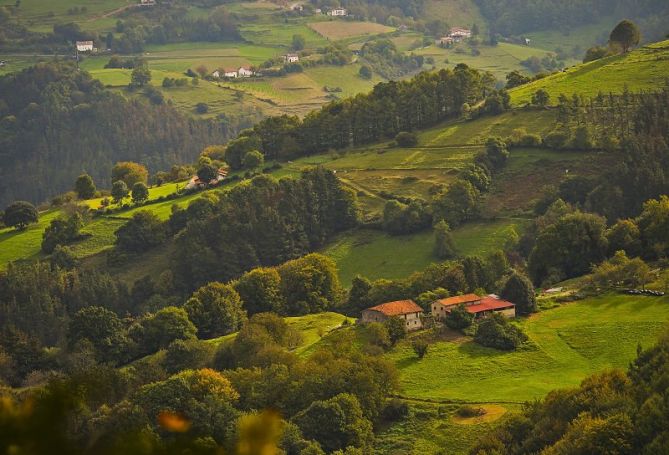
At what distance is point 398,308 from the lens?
2515 inches

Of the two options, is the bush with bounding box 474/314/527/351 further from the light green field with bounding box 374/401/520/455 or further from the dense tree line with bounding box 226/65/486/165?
the dense tree line with bounding box 226/65/486/165

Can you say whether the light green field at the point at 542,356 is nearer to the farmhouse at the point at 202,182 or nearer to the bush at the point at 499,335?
the bush at the point at 499,335

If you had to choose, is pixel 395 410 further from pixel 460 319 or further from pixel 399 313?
pixel 399 313

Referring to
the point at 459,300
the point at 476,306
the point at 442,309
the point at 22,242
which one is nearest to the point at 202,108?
the point at 22,242

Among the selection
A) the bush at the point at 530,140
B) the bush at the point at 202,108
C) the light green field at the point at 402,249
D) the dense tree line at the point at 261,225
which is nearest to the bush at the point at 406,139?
the dense tree line at the point at 261,225

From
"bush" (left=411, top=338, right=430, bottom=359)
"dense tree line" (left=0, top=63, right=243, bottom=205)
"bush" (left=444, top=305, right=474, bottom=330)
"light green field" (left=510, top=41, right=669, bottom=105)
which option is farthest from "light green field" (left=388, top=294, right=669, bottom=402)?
"dense tree line" (left=0, top=63, right=243, bottom=205)

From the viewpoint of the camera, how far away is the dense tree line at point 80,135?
182250 mm

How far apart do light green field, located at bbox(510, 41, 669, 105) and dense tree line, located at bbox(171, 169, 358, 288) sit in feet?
84.9

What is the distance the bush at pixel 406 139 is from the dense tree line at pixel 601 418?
64.1 metres

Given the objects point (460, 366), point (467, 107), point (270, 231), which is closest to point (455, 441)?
point (460, 366)

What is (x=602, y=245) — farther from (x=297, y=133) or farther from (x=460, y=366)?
(x=297, y=133)

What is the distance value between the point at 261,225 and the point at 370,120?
24.6m

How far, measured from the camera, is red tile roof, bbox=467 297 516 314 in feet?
202

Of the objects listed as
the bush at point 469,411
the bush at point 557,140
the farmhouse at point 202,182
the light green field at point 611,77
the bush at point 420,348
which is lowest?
the bush at point 469,411
